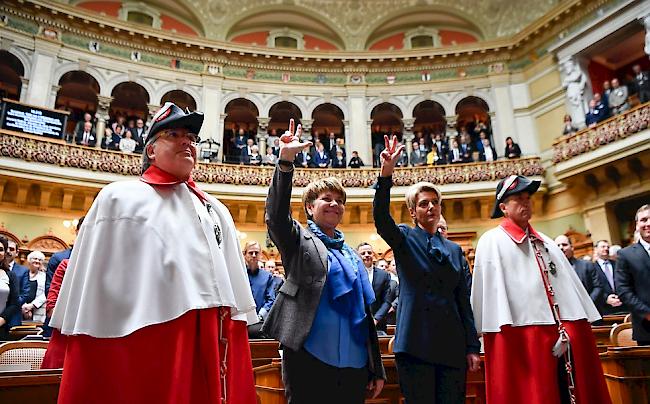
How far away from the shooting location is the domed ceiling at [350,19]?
15531 mm

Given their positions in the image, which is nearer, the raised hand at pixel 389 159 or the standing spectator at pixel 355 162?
the raised hand at pixel 389 159

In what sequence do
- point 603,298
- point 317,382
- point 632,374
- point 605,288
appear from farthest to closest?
point 605,288, point 603,298, point 632,374, point 317,382

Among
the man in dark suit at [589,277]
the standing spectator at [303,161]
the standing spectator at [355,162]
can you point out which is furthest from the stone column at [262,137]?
the man in dark suit at [589,277]

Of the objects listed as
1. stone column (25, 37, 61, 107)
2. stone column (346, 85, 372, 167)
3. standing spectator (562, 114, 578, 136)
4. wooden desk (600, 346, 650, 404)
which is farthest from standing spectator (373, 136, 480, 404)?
stone column (25, 37, 61, 107)

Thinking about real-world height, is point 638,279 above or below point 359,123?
below

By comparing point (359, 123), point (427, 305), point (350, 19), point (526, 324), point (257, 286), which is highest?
point (350, 19)

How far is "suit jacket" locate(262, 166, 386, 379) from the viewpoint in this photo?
81.7 inches

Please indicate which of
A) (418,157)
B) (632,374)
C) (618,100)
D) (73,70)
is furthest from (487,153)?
(73,70)

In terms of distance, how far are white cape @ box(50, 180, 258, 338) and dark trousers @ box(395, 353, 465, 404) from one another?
103cm

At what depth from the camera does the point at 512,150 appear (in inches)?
523

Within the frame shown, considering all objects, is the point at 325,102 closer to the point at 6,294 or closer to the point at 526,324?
the point at 6,294

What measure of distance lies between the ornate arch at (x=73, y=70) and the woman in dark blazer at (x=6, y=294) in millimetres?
10291

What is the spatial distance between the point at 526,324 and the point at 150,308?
6.51 feet

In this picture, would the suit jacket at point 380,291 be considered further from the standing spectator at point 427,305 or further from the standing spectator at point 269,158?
the standing spectator at point 269,158
